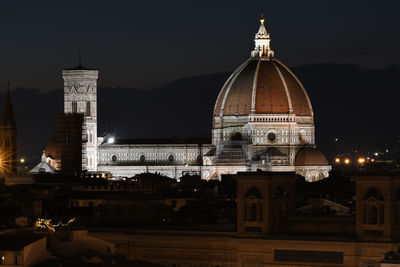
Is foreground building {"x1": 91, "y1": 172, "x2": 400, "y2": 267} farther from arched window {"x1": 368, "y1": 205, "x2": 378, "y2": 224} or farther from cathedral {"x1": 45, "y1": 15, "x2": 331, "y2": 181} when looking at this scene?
cathedral {"x1": 45, "y1": 15, "x2": 331, "y2": 181}

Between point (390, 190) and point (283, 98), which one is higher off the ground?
point (283, 98)

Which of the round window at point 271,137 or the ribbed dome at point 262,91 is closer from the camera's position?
the ribbed dome at point 262,91

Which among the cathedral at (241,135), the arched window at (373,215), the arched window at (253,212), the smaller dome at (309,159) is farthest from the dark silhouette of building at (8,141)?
the arched window at (373,215)

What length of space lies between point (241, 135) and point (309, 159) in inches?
349

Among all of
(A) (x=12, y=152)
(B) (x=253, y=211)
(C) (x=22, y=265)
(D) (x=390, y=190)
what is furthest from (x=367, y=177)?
(A) (x=12, y=152)

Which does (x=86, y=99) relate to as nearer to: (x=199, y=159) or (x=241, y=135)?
(x=199, y=159)

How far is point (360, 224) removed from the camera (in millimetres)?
57938

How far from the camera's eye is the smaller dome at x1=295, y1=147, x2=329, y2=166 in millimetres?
171750

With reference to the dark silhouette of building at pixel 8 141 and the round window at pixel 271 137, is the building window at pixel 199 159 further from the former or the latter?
the dark silhouette of building at pixel 8 141

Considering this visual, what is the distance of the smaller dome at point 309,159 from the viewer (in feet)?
563

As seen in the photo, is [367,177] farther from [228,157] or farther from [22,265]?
[228,157]

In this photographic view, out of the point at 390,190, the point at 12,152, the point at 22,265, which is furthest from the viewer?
the point at 12,152

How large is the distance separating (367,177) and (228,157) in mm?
111792

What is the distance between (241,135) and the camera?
17712 centimetres
